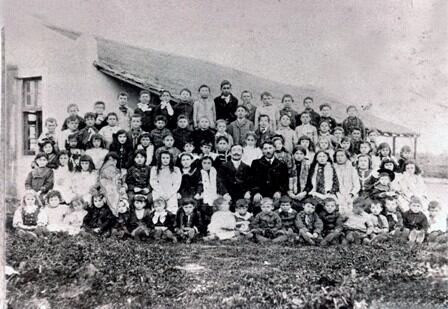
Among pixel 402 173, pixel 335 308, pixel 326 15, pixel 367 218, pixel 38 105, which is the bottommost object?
pixel 335 308

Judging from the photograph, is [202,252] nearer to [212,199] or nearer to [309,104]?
[212,199]

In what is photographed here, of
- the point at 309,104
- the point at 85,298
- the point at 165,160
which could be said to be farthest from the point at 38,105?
the point at 309,104

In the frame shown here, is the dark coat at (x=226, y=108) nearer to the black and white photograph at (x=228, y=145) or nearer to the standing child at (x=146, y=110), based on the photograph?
the black and white photograph at (x=228, y=145)

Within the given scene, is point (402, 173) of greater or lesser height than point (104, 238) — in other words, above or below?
above

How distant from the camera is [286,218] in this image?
14.8 ft

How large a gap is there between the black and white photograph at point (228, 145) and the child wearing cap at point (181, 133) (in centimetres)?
1

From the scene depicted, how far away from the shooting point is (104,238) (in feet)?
14.7

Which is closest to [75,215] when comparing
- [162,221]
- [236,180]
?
[162,221]

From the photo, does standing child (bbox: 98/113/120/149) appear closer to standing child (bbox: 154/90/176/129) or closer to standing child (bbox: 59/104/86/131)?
standing child (bbox: 59/104/86/131)

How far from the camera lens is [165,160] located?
452cm

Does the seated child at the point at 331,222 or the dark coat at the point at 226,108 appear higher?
the dark coat at the point at 226,108

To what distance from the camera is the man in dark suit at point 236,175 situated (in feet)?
14.8

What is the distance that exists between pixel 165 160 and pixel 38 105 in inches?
48.8

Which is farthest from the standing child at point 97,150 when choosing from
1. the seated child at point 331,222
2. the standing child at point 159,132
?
the seated child at point 331,222
